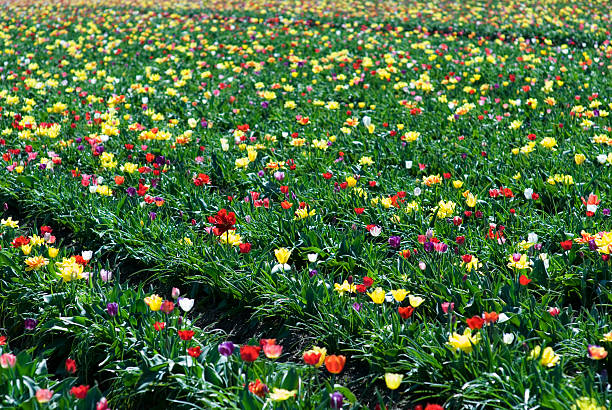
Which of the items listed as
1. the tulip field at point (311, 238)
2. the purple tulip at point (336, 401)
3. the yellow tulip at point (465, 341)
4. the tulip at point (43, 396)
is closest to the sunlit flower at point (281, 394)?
the tulip field at point (311, 238)

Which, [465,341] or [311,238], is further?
[311,238]

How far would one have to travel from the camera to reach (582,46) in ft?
24.6

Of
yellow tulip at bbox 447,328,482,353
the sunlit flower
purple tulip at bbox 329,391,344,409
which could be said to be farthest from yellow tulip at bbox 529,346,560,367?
the sunlit flower

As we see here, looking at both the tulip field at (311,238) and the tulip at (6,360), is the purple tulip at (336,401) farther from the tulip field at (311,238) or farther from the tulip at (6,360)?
the tulip at (6,360)

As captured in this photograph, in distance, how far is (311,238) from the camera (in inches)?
113

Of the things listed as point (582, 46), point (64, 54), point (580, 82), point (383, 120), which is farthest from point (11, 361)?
point (582, 46)

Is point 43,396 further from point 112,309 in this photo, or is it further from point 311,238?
point 311,238

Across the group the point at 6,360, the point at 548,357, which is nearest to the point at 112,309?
the point at 6,360

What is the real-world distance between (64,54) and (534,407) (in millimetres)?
7625

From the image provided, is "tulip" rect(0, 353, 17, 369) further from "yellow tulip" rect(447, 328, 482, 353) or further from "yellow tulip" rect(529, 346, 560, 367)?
"yellow tulip" rect(529, 346, 560, 367)

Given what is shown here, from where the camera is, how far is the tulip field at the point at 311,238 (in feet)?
6.48

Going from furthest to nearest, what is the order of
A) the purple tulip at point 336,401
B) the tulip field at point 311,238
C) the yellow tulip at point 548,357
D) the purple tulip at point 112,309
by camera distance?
the purple tulip at point 112,309 → the tulip field at point 311,238 → the yellow tulip at point 548,357 → the purple tulip at point 336,401

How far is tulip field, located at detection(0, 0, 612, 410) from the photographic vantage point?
1.98 meters

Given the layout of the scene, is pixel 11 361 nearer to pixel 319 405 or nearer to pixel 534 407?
pixel 319 405
